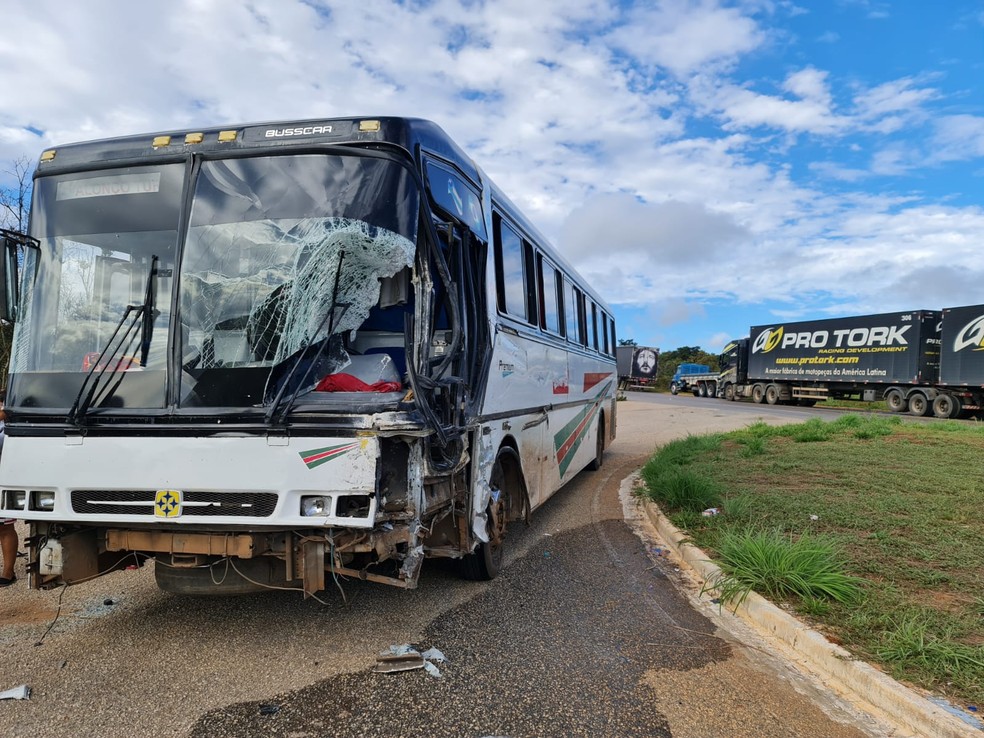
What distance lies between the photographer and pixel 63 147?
416 centimetres

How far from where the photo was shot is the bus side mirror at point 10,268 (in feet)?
13.0

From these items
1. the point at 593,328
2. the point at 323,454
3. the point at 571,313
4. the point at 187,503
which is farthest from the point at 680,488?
the point at 187,503

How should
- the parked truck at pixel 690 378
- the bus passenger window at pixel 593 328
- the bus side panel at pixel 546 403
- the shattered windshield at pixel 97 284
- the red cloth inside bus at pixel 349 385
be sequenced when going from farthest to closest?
the parked truck at pixel 690 378 → the bus passenger window at pixel 593 328 → the bus side panel at pixel 546 403 → the shattered windshield at pixel 97 284 → the red cloth inside bus at pixel 349 385

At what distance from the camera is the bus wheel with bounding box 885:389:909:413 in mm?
27250

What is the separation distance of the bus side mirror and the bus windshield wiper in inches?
29.6

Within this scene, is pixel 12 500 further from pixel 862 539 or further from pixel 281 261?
pixel 862 539

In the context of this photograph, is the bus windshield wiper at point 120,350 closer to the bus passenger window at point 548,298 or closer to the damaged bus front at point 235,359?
the damaged bus front at point 235,359

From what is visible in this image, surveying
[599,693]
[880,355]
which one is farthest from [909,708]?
[880,355]

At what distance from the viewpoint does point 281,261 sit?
12.2ft

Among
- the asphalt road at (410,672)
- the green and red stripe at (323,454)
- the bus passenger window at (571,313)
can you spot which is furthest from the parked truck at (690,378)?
the green and red stripe at (323,454)

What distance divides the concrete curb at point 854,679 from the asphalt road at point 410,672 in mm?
138

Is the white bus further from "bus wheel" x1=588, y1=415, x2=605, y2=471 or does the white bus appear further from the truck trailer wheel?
the truck trailer wheel

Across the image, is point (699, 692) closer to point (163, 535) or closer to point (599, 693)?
point (599, 693)

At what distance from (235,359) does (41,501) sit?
56.6 inches
